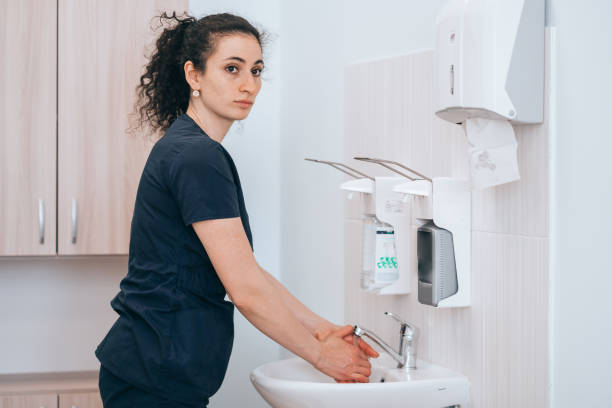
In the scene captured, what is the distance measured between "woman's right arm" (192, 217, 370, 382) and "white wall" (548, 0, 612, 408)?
1.58 ft

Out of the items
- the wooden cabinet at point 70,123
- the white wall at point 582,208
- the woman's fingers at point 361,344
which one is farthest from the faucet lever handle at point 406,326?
the wooden cabinet at point 70,123

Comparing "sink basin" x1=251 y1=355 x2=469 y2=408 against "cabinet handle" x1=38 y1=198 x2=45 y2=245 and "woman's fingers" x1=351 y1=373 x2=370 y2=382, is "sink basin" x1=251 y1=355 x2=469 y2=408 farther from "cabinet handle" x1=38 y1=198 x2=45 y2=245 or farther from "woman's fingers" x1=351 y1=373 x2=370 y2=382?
"cabinet handle" x1=38 y1=198 x2=45 y2=245

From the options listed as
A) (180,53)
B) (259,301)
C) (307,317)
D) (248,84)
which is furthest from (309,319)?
(180,53)

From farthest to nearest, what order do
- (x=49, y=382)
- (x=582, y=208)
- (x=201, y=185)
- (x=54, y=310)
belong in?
1. (x=54, y=310)
2. (x=49, y=382)
3. (x=201, y=185)
4. (x=582, y=208)

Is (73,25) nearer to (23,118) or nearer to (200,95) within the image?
(23,118)

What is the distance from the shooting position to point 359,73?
80.4 inches

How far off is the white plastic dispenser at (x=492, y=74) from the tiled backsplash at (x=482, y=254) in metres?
0.06

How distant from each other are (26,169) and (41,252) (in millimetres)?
294

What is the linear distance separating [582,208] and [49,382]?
2.05 metres

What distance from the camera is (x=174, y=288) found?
4.80 ft

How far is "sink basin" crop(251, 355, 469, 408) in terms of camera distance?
1442mm

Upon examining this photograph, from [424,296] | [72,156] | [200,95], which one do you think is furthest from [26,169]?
[424,296]

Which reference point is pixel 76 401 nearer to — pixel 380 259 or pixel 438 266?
pixel 380 259

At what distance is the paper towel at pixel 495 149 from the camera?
1.34 m
